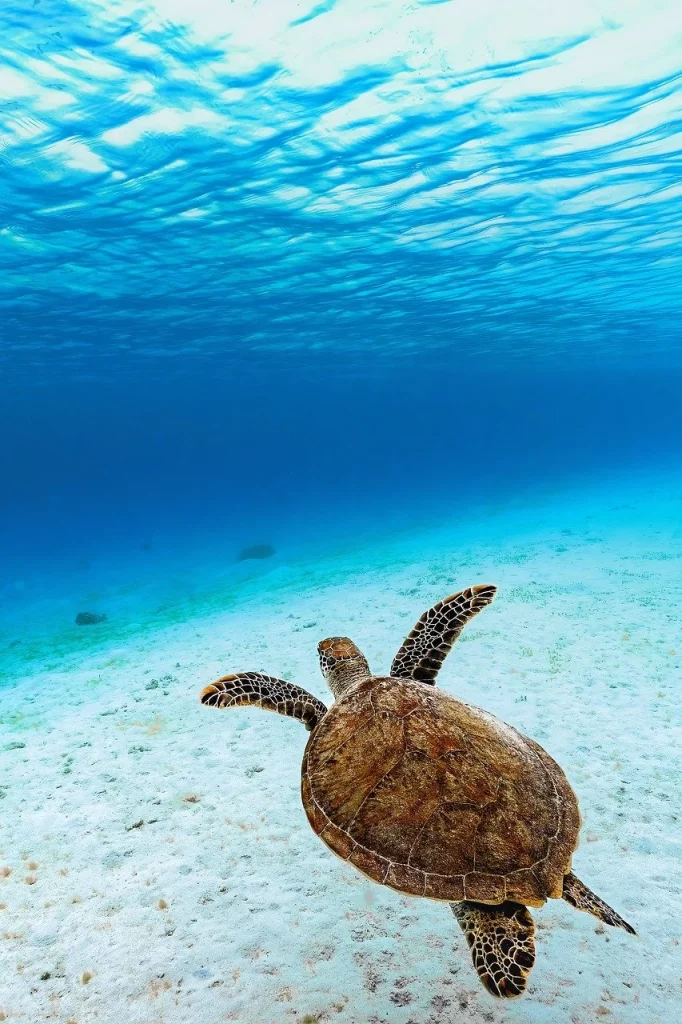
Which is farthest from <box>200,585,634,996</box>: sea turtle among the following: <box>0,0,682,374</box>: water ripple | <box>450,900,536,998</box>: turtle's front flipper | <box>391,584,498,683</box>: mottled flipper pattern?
<box>0,0,682,374</box>: water ripple

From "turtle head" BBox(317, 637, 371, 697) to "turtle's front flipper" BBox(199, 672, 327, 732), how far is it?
0.24m

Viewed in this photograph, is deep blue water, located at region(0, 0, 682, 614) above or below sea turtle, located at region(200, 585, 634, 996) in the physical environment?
above

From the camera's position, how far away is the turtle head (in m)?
4.36

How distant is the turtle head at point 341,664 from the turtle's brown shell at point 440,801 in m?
0.68

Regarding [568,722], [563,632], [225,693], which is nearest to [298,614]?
[563,632]

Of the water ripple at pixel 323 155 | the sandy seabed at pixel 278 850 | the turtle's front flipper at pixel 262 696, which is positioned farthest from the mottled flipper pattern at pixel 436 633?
the water ripple at pixel 323 155

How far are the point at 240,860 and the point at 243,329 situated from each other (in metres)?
28.7

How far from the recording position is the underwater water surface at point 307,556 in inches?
152

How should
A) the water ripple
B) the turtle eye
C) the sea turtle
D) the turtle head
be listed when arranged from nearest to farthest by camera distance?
1. the sea turtle
2. the turtle head
3. the turtle eye
4. the water ripple

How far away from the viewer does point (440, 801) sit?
3012mm

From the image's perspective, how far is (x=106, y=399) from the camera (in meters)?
54.9

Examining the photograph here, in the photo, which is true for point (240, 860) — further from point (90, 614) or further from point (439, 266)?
point (439, 266)

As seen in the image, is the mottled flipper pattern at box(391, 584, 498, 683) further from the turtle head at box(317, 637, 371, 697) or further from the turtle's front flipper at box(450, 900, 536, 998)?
the turtle's front flipper at box(450, 900, 536, 998)

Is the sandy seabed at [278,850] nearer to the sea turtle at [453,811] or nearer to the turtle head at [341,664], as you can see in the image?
the sea turtle at [453,811]
